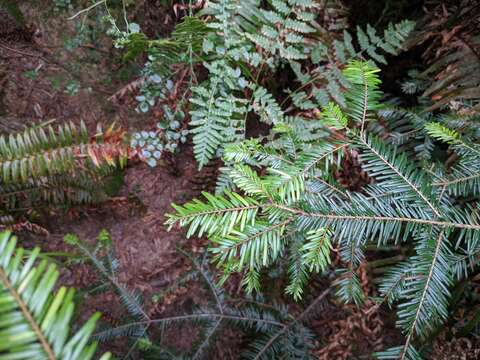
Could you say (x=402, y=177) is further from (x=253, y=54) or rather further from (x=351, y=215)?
(x=253, y=54)

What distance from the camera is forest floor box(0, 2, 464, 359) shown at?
2.59 m

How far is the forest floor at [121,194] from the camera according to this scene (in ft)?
8.50

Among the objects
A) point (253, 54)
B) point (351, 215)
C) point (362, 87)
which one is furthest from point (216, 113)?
point (351, 215)

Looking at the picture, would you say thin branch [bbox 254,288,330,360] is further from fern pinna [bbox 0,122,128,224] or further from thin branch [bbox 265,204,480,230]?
fern pinna [bbox 0,122,128,224]

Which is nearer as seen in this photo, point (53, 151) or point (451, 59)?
point (451, 59)

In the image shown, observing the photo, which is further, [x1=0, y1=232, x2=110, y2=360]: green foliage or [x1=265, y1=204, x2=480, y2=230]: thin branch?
[x1=265, y1=204, x2=480, y2=230]: thin branch

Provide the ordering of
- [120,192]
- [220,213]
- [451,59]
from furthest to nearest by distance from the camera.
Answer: [120,192], [451,59], [220,213]

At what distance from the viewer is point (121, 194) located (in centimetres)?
293

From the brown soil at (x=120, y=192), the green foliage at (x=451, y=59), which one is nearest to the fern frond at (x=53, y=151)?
the brown soil at (x=120, y=192)

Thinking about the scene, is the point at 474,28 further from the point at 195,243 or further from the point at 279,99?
the point at 195,243

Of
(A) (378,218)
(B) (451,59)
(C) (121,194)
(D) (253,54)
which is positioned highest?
(D) (253,54)

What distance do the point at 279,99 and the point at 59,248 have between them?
86.3 inches

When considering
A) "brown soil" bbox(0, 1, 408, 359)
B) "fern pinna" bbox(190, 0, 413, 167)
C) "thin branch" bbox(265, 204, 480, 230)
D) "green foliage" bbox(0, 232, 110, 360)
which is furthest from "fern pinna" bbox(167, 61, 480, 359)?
"brown soil" bbox(0, 1, 408, 359)

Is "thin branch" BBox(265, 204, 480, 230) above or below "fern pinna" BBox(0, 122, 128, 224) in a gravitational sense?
below
